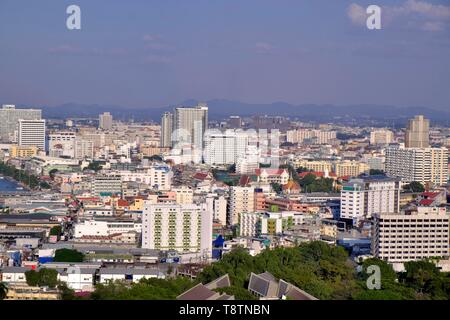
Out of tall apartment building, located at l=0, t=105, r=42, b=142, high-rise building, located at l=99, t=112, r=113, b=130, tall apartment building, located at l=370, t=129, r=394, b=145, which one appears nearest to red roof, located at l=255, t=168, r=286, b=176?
tall apartment building, located at l=370, t=129, r=394, b=145

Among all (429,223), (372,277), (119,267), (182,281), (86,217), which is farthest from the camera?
(86,217)

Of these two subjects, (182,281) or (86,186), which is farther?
(86,186)

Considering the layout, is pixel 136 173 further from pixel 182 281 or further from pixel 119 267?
pixel 182 281

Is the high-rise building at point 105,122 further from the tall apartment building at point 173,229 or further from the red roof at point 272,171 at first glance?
the tall apartment building at point 173,229

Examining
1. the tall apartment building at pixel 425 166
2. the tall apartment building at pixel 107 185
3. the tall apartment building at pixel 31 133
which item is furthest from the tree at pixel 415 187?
the tall apartment building at pixel 31 133
